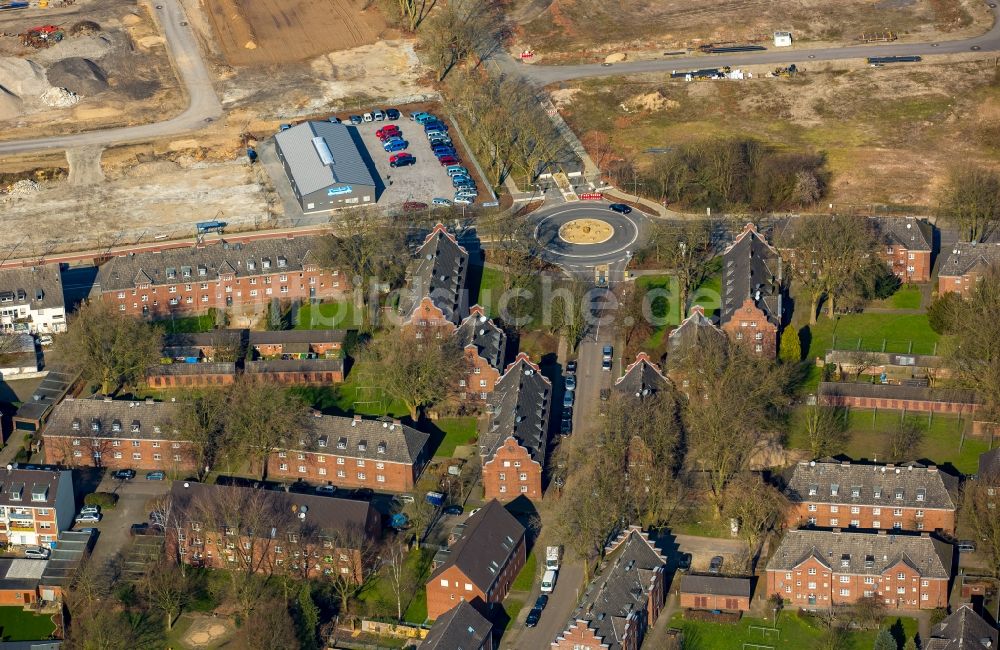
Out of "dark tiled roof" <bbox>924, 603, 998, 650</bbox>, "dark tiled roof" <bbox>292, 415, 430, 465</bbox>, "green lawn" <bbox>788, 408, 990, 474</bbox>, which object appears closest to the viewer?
"dark tiled roof" <bbox>924, 603, 998, 650</bbox>

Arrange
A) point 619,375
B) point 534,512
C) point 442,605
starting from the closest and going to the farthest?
point 442,605 → point 534,512 → point 619,375

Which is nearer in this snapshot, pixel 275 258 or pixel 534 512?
pixel 534 512

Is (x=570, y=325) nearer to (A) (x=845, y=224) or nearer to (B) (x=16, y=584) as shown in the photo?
(A) (x=845, y=224)

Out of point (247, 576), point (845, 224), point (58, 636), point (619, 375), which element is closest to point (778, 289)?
point (845, 224)

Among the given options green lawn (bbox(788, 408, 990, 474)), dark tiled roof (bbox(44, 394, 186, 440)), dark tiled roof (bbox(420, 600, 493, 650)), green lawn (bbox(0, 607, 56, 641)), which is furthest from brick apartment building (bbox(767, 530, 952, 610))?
green lawn (bbox(0, 607, 56, 641))

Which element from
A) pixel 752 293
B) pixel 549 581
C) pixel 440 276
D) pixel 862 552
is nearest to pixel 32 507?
pixel 549 581

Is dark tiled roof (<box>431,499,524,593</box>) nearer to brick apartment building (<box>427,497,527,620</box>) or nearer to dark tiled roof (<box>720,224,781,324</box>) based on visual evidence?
brick apartment building (<box>427,497,527,620</box>)
